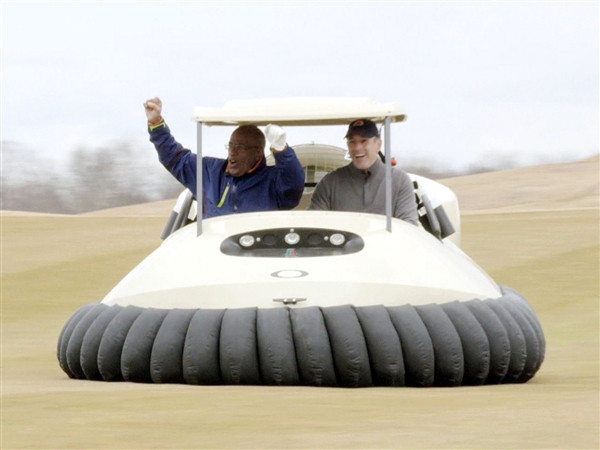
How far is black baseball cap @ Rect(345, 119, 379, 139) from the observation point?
8.06 metres

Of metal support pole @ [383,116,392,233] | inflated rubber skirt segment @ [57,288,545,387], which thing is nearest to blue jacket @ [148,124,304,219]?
metal support pole @ [383,116,392,233]

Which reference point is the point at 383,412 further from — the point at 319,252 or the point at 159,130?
the point at 159,130

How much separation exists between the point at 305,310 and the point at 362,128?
138 centimetres

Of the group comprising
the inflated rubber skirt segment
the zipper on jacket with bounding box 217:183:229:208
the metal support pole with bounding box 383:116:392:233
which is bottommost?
the inflated rubber skirt segment

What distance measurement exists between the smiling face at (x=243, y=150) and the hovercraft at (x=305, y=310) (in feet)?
0.98

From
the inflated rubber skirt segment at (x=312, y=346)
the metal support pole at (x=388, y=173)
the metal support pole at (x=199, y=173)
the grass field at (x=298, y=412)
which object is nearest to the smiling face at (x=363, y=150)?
the metal support pole at (x=388, y=173)

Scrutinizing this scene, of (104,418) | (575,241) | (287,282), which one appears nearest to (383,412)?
(104,418)

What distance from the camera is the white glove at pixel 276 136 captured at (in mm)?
7762

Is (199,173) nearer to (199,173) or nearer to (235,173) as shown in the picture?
(199,173)

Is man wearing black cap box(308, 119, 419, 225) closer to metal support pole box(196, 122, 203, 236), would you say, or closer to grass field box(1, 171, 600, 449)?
metal support pole box(196, 122, 203, 236)

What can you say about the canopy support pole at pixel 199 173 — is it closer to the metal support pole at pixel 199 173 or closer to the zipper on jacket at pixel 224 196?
the metal support pole at pixel 199 173

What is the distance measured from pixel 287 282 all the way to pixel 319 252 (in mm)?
386

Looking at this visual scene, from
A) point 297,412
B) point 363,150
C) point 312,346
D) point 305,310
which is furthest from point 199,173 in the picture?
point 297,412

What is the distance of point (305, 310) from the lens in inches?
279
